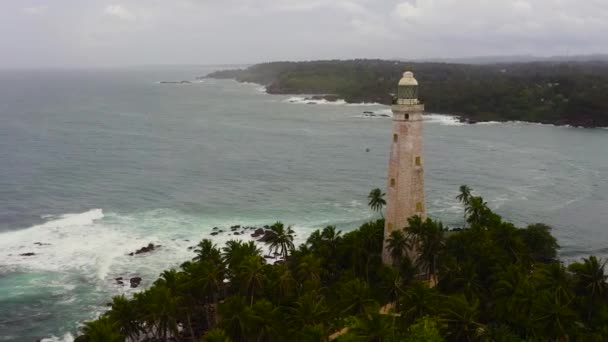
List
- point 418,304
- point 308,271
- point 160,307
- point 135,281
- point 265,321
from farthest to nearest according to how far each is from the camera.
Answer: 1. point 135,281
2. point 308,271
3. point 160,307
4. point 418,304
5. point 265,321

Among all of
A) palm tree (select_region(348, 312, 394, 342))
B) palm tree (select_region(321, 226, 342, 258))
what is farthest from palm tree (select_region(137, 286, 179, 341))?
palm tree (select_region(321, 226, 342, 258))

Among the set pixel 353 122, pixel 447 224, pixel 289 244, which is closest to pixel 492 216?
pixel 289 244

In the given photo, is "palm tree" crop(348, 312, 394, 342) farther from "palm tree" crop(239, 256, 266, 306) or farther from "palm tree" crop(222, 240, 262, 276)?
"palm tree" crop(222, 240, 262, 276)

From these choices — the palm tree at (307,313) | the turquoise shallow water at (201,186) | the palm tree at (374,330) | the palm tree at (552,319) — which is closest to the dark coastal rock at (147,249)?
the turquoise shallow water at (201,186)

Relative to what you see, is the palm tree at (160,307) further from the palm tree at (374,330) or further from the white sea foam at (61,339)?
the white sea foam at (61,339)

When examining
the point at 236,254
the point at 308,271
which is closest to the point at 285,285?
the point at 308,271

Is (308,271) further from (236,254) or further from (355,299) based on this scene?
(236,254)
